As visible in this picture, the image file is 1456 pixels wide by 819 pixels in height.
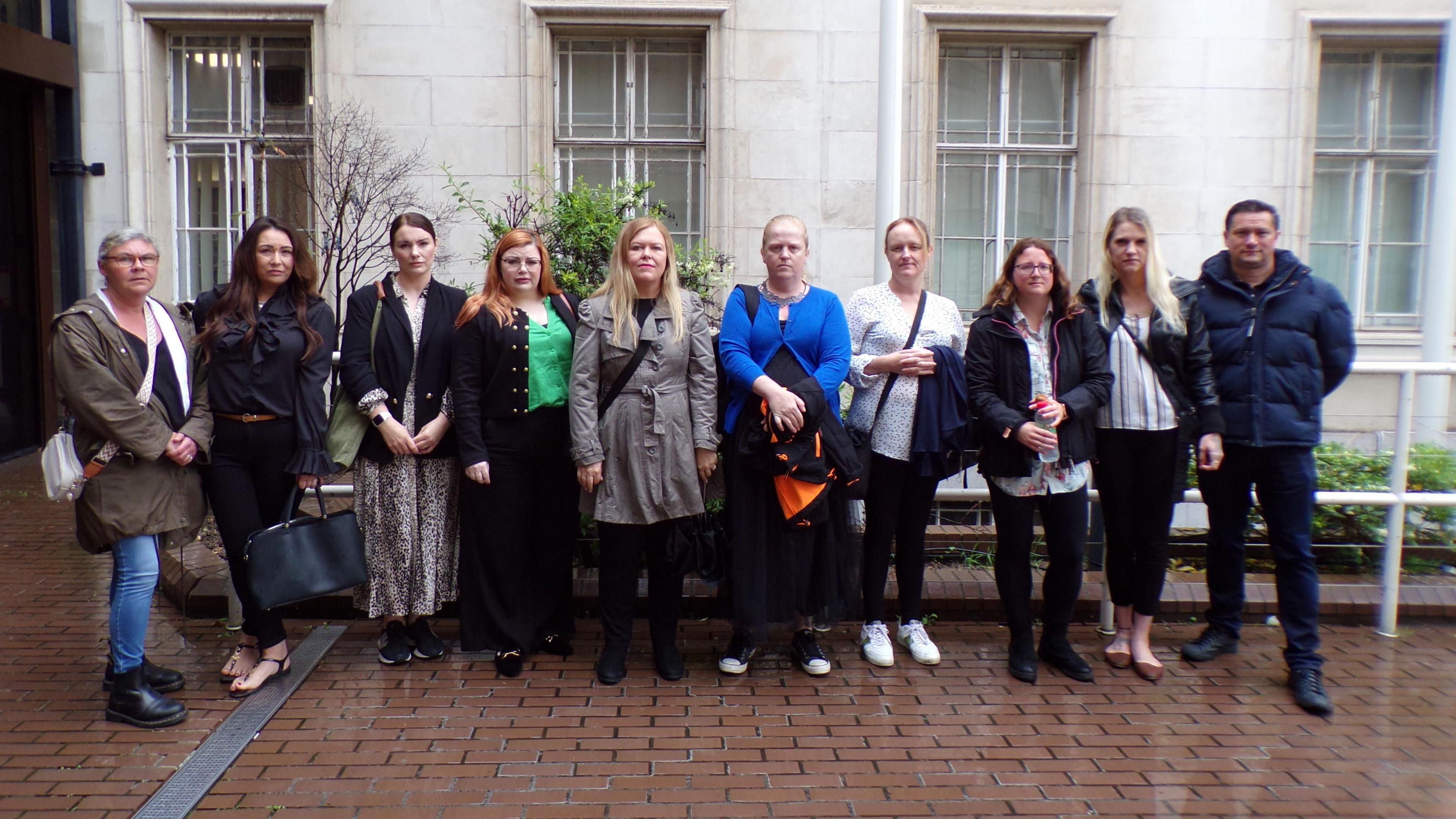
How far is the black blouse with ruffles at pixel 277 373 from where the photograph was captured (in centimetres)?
424

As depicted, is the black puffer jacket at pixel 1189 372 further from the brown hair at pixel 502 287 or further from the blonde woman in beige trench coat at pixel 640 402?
the brown hair at pixel 502 287

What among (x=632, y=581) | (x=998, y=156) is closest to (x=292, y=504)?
(x=632, y=581)

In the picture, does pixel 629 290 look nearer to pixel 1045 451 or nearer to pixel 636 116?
pixel 1045 451

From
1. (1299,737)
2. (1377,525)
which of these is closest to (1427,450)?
(1377,525)

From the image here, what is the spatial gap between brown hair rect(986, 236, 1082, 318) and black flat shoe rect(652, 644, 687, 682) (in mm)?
2050

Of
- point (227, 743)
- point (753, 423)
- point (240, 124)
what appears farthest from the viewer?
point (240, 124)

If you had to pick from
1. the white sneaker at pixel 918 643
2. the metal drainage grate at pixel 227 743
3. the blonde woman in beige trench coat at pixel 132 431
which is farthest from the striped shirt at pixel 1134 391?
the blonde woman in beige trench coat at pixel 132 431

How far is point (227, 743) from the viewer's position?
390 centimetres

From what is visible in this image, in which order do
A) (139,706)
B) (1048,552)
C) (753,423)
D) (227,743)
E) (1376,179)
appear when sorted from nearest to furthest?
(227,743), (139,706), (753,423), (1048,552), (1376,179)

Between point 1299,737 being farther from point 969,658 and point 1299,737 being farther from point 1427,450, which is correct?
point 1427,450

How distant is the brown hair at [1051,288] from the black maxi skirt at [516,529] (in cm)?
196

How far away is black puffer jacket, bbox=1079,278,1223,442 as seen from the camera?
178 inches

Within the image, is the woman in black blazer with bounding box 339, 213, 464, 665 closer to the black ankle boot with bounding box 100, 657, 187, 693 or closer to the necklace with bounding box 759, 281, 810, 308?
the black ankle boot with bounding box 100, 657, 187, 693

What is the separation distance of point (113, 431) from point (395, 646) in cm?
150
